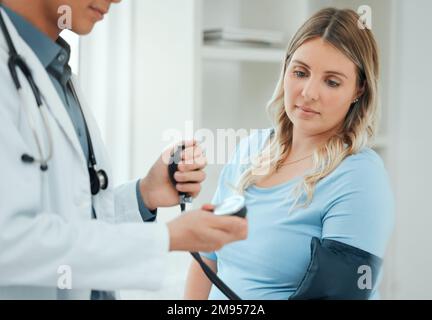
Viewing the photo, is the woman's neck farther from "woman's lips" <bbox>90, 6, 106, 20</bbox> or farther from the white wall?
the white wall

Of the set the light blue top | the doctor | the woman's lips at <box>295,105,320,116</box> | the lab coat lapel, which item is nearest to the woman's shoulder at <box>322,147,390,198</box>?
the light blue top

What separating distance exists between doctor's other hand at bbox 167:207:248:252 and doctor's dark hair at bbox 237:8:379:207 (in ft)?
1.12

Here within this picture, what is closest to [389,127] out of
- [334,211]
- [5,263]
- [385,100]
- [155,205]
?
[385,100]

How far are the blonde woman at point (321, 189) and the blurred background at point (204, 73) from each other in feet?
1.01

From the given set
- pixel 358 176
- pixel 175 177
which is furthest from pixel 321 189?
pixel 175 177

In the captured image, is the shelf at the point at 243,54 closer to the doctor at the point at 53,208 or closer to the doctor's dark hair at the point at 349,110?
the doctor's dark hair at the point at 349,110

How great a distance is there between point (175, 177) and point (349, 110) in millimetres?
378

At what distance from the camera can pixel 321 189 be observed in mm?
1109

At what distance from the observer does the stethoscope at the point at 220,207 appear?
Result: 2.62 feet

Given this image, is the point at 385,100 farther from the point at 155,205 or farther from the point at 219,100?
the point at 155,205

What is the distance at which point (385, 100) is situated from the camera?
72.2 inches

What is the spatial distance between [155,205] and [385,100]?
39.5 inches

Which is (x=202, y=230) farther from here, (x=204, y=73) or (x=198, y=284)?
(x=204, y=73)

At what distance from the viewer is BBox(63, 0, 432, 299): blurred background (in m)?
1.49
